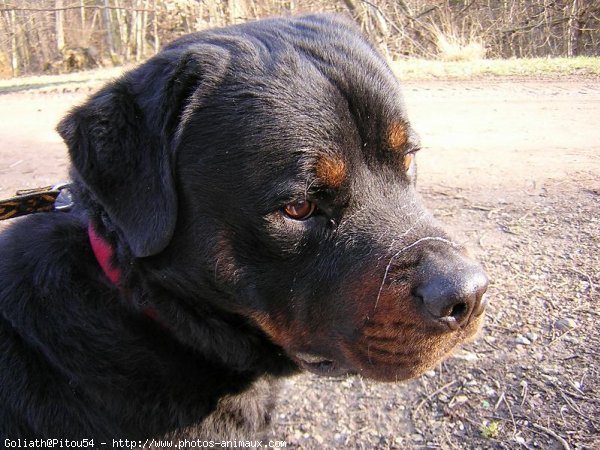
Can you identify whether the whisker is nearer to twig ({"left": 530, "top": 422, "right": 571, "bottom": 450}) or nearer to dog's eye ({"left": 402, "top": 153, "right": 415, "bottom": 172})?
dog's eye ({"left": 402, "top": 153, "right": 415, "bottom": 172})

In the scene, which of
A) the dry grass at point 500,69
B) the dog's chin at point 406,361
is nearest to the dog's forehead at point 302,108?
the dog's chin at point 406,361

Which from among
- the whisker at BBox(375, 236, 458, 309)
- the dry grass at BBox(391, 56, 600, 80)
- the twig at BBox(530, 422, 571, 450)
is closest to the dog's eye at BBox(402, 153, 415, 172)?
the whisker at BBox(375, 236, 458, 309)

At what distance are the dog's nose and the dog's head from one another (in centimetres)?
1

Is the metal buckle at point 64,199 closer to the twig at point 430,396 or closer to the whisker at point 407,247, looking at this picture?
the whisker at point 407,247

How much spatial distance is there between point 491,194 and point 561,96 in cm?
471

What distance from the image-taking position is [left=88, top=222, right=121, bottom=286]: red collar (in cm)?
211

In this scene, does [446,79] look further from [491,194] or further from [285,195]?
[285,195]

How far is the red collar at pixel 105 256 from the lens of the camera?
2.11 metres

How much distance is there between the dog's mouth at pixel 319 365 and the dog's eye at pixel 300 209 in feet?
2.00

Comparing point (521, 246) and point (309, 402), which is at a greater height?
point (521, 246)

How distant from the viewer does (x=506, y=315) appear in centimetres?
335

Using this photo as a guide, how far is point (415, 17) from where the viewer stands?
15094mm

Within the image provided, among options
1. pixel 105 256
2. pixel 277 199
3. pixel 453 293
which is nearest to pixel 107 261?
pixel 105 256

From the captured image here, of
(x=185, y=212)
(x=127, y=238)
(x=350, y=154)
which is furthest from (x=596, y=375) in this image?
(x=127, y=238)
